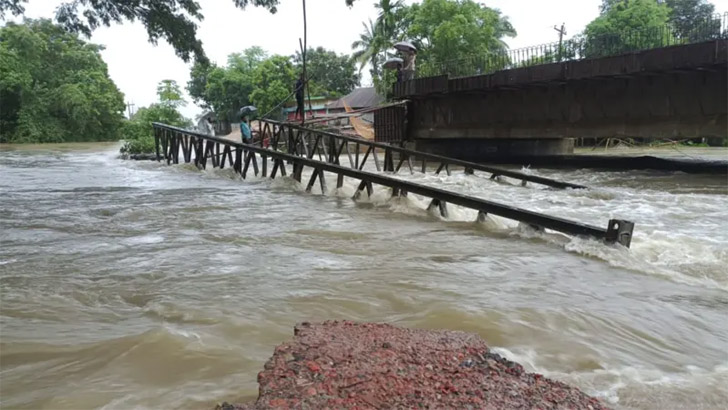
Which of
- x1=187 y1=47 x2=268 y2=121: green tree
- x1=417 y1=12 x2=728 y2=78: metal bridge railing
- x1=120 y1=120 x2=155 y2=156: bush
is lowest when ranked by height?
x1=120 y1=120 x2=155 y2=156: bush

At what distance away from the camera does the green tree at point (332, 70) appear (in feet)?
147

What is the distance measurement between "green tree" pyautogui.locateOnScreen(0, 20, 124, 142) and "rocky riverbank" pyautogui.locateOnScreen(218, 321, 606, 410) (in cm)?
4261

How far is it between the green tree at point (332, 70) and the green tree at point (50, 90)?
17862 millimetres

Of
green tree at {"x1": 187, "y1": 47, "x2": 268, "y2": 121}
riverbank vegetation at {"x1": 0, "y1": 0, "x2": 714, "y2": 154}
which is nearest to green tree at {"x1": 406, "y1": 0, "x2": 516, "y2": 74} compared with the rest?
riverbank vegetation at {"x1": 0, "y1": 0, "x2": 714, "y2": 154}

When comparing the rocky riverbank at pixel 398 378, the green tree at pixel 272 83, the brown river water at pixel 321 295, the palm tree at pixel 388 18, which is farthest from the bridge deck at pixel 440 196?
the green tree at pixel 272 83

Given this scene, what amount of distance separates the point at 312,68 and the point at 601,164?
31771mm

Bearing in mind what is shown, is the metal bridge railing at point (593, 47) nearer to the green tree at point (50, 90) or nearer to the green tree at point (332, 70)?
the green tree at point (332, 70)

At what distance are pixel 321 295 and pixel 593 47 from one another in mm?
15527

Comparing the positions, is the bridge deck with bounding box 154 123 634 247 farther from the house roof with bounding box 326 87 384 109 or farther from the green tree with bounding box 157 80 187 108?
the house roof with bounding box 326 87 384 109

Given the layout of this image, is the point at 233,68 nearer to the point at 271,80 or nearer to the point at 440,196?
the point at 271,80

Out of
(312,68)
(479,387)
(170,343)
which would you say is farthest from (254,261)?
(312,68)

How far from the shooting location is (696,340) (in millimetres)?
2848

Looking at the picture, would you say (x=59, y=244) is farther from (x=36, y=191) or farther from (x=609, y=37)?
(x=609, y=37)

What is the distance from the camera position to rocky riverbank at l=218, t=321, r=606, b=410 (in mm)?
1875
